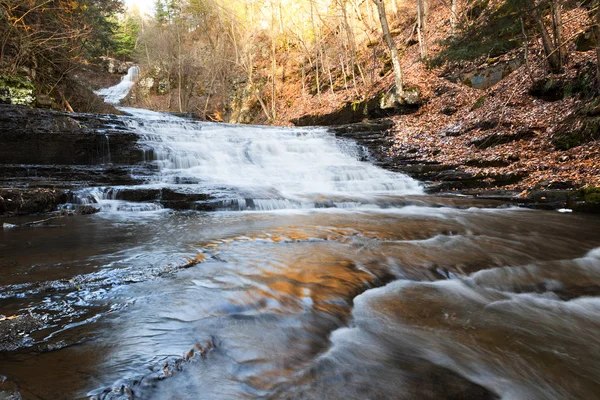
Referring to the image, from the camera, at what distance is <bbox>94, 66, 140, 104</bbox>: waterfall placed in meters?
33.7

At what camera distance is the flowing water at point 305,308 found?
1.76 metres

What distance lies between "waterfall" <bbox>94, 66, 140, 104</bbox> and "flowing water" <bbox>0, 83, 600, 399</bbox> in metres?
33.0

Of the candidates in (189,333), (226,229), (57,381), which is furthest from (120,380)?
(226,229)

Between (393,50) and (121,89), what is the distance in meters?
Answer: 32.1

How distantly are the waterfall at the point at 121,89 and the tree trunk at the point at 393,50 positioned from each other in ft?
92.6

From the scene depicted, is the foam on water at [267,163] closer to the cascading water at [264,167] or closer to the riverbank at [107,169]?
the cascading water at [264,167]

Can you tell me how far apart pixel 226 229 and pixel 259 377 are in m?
3.90

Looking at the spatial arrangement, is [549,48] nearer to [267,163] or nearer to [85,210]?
[267,163]

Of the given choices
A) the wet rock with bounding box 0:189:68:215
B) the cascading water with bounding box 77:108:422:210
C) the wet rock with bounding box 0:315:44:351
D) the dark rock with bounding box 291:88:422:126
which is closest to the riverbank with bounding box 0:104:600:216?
the wet rock with bounding box 0:189:68:215

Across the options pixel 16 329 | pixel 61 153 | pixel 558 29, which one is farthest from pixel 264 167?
pixel 16 329

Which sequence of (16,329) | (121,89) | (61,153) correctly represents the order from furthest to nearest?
1. (121,89)
2. (61,153)
3. (16,329)

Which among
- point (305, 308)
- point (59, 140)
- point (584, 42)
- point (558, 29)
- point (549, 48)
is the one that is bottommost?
point (305, 308)

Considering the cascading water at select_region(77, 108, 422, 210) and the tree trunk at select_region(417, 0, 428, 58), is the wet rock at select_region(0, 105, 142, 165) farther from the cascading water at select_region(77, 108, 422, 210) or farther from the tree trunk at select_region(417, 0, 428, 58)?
the tree trunk at select_region(417, 0, 428, 58)

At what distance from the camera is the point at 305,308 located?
260cm
